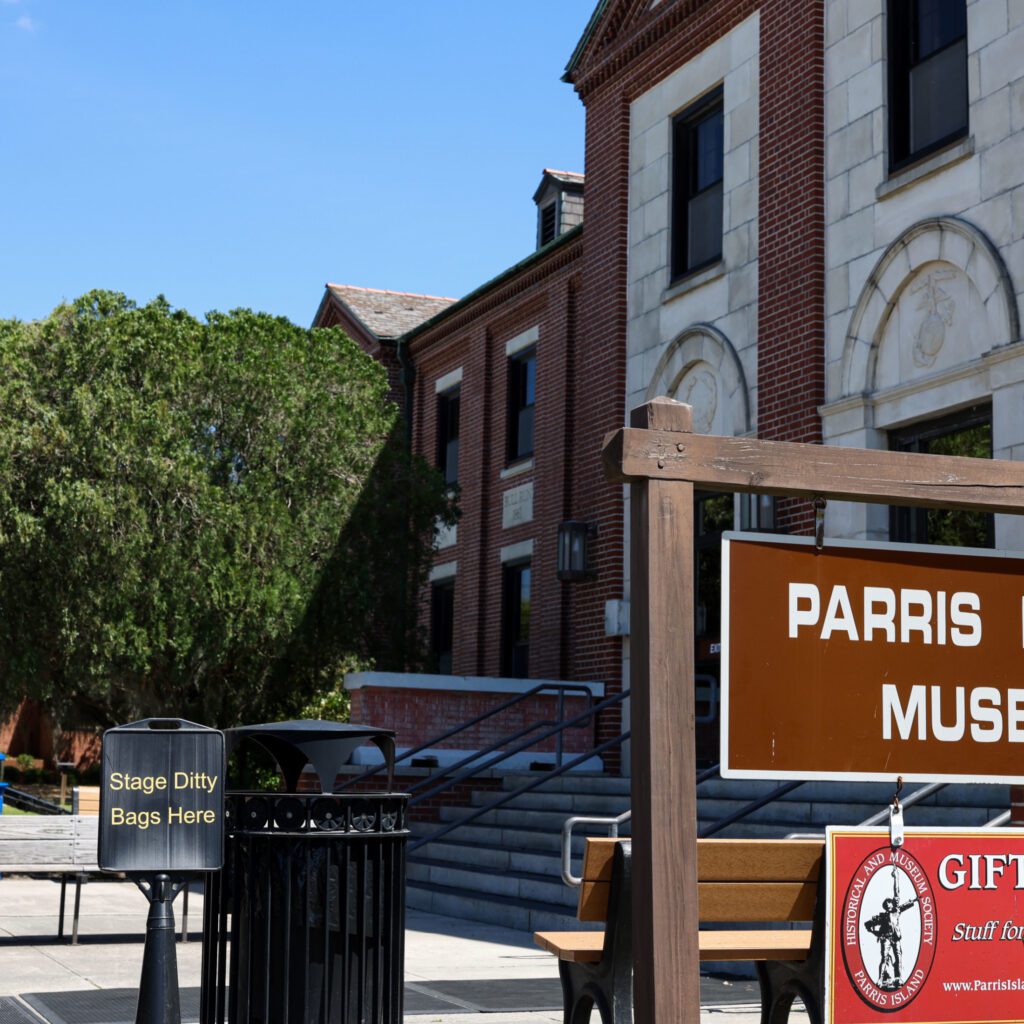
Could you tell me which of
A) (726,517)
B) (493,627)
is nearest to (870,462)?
(726,517)

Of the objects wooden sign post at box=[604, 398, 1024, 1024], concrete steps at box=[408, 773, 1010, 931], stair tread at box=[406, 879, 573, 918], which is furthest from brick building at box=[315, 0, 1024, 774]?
wooden sign post at box=[604, 398, 1024, 1024]

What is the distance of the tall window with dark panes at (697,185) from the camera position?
1736 cm

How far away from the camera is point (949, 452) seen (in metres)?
13.2

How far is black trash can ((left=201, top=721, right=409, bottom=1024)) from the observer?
602 centimetres

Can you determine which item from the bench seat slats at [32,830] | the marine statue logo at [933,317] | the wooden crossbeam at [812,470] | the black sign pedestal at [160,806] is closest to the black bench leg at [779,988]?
the wooden crossbeam at [812,470]

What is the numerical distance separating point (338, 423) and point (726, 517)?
4.89m

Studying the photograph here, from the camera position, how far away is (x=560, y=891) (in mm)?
12375

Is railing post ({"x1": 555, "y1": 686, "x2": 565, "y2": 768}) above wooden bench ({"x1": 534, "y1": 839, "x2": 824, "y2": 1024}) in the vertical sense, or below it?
above

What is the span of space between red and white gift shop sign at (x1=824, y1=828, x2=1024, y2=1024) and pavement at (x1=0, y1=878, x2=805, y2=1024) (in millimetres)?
3263

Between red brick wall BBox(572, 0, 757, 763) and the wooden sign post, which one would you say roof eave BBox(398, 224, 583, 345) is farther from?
the wooden sign post

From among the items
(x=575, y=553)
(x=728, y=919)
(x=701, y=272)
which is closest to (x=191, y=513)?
(x=575, y=553)

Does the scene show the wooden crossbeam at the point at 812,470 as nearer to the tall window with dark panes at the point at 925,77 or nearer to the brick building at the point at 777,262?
the brick building at the point at 777,262

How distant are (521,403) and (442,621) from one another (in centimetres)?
418

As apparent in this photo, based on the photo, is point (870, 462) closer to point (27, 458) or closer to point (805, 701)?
point (805, 701)
